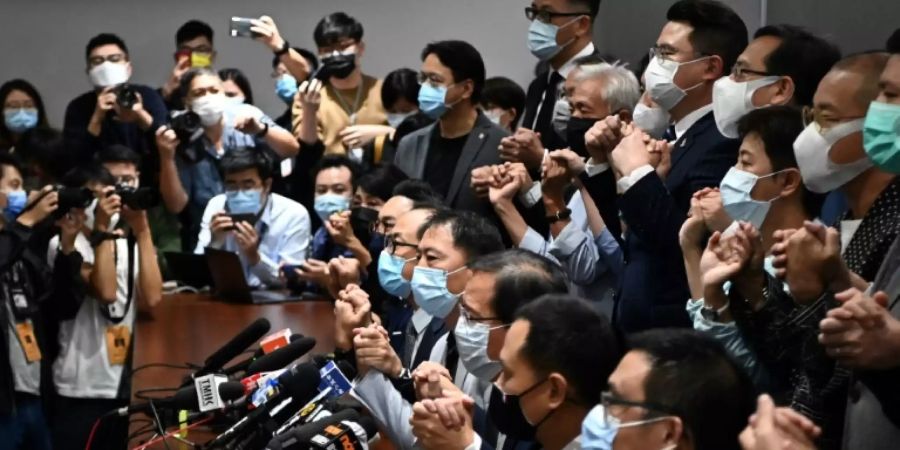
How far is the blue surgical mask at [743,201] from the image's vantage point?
11.2ft

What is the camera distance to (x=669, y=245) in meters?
3.78

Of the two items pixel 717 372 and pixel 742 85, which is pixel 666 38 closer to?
pixel 742 85

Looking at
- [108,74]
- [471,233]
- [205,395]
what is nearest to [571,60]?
[471,233]

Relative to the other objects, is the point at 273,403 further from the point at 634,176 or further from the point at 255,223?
the point at 255,223

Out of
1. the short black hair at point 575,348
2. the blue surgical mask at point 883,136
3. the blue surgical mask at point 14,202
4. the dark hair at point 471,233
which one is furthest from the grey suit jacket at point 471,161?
the blue surgical mask at point 883,136

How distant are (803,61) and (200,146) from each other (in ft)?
13.0

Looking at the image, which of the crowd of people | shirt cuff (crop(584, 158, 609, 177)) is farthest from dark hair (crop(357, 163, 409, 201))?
shirt cuff (crop(584, 158, 609, 177))

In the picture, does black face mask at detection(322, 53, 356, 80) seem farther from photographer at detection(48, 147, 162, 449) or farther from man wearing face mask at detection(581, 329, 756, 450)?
man wearing face mask at detection(581, 329, 756, 450)

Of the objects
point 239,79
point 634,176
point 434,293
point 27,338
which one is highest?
point 634,176

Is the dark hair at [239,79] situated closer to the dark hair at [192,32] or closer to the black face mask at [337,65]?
the dark hair at [192,32]

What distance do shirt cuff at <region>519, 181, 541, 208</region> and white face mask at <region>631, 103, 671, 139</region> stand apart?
45cm

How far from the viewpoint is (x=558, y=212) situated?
4.53m

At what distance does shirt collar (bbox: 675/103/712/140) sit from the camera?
4.16 meters

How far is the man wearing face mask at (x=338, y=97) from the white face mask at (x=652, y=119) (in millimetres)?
2434
